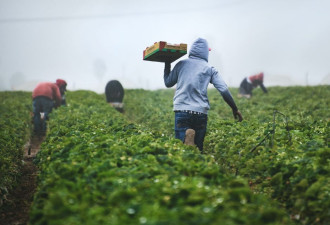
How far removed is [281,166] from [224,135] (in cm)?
218

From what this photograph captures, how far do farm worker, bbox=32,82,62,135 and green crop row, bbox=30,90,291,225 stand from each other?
26.1 ft

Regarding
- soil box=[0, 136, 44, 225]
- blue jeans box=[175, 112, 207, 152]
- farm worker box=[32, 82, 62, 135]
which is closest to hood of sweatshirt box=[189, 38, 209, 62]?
blue jeans box=[175, 112, 207, 152]

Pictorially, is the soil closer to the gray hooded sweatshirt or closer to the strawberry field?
the strawberry field

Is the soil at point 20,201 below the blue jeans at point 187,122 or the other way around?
below

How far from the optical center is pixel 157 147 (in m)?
4.07

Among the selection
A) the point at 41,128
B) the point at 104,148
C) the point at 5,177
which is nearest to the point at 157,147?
the point at 104,148

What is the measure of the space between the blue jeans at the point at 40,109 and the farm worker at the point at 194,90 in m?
7.46

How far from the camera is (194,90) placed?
17.1 feet

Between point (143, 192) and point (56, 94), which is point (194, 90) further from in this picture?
point (56, 94)

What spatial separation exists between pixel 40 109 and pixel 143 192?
392 inches

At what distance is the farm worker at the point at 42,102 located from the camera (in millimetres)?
11336

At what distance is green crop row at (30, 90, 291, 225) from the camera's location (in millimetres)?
2320

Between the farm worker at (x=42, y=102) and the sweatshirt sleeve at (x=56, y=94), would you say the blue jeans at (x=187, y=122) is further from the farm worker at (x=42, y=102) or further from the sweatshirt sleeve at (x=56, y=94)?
the sweatshirt sleeve at (x=56, y=94)

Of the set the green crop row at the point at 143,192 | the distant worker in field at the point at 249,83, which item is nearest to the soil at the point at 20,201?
the green crop row at the point at 143,192
